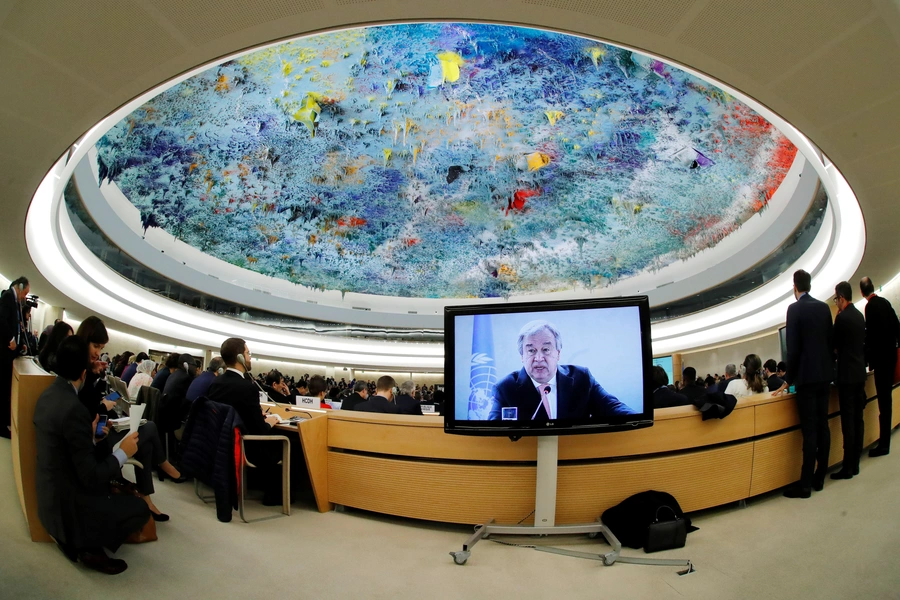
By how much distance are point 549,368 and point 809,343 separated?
1851 millimetres

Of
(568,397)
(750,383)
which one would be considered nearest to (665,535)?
(568,397)

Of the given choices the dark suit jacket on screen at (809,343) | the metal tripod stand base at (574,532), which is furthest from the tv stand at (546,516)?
the dark suit jacket on screen at (809,343)

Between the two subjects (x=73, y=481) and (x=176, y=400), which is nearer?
(x=73, y=481)

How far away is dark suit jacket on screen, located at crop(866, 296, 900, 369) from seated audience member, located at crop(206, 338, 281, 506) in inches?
167

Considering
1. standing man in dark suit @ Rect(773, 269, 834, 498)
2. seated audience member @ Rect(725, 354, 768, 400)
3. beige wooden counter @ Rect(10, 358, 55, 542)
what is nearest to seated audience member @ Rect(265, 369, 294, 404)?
beige wooden counter @ Rect(10, 358, 55, 542)

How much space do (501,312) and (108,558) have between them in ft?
7.07

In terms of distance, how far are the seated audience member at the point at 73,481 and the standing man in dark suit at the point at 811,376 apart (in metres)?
3.80

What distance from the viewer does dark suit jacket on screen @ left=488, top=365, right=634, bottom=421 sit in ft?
8.61

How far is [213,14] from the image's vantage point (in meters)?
2.62

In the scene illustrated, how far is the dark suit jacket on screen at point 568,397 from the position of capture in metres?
2.62

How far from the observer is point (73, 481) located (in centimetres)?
204

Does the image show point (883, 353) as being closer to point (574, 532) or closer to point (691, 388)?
point (691, 388)

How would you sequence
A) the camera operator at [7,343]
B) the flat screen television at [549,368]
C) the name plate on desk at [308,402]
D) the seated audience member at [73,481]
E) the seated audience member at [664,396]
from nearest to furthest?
1. the seated audience member at [73,481]
2. the flat screen television at [549,368]
3. the camera operator at [7,343]
4. the seated audience member at [664,396]
5. the name plate on desk at [308,402]

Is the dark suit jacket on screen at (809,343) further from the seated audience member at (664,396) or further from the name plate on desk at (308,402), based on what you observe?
the name plate on desk at (308,402)
